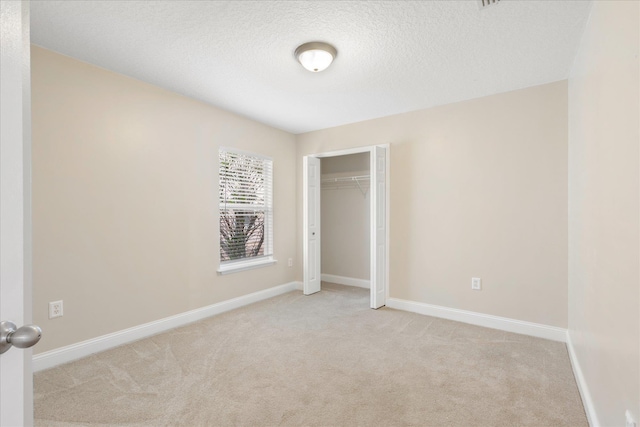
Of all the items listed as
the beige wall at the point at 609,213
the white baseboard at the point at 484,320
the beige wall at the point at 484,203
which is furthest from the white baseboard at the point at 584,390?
the beige wall at the point at 484,203

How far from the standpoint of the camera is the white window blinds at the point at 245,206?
3930 mm

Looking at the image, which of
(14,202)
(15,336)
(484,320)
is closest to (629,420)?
(15,336)

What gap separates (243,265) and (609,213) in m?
3.54

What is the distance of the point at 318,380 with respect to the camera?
2.28m

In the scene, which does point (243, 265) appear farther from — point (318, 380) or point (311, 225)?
point (318, 380)

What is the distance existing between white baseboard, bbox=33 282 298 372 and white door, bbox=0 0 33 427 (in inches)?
89.6

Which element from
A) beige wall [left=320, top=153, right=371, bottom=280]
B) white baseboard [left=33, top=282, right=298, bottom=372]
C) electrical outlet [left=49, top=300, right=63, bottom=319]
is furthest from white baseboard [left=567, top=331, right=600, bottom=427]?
electrical outlet [left=49, top=300, right=63, bottom=319]

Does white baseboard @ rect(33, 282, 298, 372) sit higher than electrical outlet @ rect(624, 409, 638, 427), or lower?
lower

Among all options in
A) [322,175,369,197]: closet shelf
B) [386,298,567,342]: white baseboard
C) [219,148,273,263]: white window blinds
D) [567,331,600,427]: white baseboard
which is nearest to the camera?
[567,331,600,427]: white baseboard

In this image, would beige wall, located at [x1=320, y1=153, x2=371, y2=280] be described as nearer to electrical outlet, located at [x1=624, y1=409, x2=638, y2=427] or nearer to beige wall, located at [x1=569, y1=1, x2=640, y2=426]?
beige wall, located at [x1=569, y1=1, x2=640, y2=426]

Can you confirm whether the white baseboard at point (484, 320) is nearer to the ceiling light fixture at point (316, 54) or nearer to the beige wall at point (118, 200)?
the beige wall at point (118, 200)

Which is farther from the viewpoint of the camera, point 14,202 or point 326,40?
point 326,40

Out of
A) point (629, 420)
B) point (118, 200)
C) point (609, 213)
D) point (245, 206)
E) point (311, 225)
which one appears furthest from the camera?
point (311, 225)

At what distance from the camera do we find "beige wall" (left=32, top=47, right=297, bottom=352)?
2.45 metres
